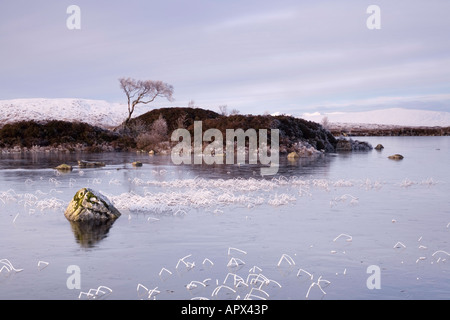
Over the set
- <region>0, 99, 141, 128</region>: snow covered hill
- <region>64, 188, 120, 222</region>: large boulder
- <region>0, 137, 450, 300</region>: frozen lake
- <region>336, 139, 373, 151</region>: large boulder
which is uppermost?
<region>0, 99, 141, 128</region>: snow covered hill

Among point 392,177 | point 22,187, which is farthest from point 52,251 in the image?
point 392,177

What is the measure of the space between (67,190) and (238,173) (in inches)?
414

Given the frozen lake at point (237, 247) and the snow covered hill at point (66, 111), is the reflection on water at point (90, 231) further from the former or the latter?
the snow covered hill at point (66, 111)

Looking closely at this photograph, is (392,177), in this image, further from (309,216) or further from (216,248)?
(216,248)

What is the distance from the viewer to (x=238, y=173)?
2673cm

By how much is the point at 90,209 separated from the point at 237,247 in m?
5.07

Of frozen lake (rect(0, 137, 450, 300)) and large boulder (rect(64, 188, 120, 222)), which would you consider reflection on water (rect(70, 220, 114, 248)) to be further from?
large boulder (rect(64, 188, 120, 222))

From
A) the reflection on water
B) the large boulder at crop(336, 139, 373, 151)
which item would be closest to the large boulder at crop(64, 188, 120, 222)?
the reflection on water

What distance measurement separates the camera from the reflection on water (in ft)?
35.0

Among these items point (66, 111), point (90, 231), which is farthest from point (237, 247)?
point (66, 111)

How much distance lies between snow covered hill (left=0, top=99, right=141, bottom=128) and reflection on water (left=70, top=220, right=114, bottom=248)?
341 ft

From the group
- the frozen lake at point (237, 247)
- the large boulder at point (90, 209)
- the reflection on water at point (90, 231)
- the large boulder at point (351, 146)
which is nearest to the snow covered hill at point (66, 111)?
the large boulder at point (351, 146)

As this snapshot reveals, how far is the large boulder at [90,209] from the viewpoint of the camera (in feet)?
42.9
